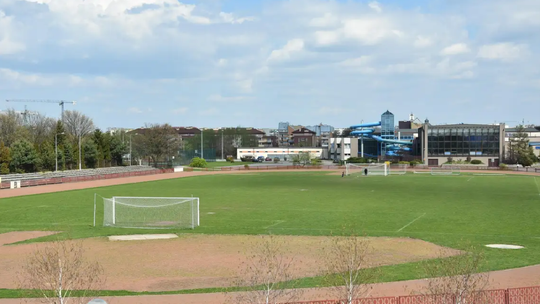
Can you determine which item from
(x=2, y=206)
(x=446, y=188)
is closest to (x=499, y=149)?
(x=446, y=188)

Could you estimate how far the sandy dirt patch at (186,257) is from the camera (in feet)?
68.0

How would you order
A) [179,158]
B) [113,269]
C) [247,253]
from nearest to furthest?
1. [113,269]
2. [247,253]
3. [179,158]

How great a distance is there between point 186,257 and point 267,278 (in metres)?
7.66

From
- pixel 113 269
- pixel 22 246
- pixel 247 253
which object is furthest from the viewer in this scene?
pixel 22 246

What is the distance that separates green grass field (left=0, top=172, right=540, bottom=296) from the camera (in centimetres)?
2973

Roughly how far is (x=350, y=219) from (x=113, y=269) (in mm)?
18798

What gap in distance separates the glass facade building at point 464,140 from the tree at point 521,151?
10.9ft

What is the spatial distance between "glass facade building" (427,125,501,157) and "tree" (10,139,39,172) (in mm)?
86472

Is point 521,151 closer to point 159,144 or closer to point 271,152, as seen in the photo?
point 159,144

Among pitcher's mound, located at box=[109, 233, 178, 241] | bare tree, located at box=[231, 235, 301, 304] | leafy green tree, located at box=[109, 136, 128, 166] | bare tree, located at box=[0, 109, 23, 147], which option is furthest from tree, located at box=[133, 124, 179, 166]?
bare tree, located at box=[231, 235, 301, 304]

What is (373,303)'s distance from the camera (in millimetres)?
14516

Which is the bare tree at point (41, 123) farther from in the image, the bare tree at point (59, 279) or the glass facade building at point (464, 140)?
the bare tree at point (59, 279)

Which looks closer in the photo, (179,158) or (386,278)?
(386,278)

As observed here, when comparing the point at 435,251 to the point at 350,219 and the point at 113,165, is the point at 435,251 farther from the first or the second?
the point at 113,165
